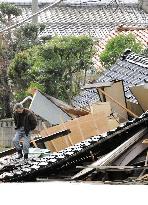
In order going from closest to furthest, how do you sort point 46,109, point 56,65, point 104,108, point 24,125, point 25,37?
point 24,125
point 104,108
point 46,109
point 56,65
point 25,37

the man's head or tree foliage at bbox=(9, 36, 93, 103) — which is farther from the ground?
tree foliage at bbox=(9, 36, 93, 103)

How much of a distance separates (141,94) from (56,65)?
1286 cm

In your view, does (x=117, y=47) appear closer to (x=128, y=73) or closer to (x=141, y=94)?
(x=128, y=73)

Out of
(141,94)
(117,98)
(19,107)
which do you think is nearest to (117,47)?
(117,98)

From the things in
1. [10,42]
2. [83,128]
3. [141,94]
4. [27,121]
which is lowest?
[83,128]

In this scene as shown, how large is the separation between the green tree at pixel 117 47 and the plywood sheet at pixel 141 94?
14.6 meters

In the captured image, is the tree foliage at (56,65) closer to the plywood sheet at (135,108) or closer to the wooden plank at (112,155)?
the plywood sheet at (135,108)

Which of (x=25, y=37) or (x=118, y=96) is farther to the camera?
(x=25, y=37)

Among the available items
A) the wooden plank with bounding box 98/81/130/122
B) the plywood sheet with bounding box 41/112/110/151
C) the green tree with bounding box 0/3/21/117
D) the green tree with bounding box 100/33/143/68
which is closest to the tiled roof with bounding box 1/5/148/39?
the green tree with bounding box 0/3/21/117

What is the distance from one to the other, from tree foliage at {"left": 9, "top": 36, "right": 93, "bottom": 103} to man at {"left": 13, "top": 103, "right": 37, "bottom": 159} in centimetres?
1200

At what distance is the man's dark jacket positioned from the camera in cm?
1156

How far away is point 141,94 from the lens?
11.5m

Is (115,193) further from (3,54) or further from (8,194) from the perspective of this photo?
(3,54)

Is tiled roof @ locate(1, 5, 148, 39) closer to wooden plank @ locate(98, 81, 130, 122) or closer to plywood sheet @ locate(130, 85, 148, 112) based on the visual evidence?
wooden plank @ locate(98, 81, 130, 122)
